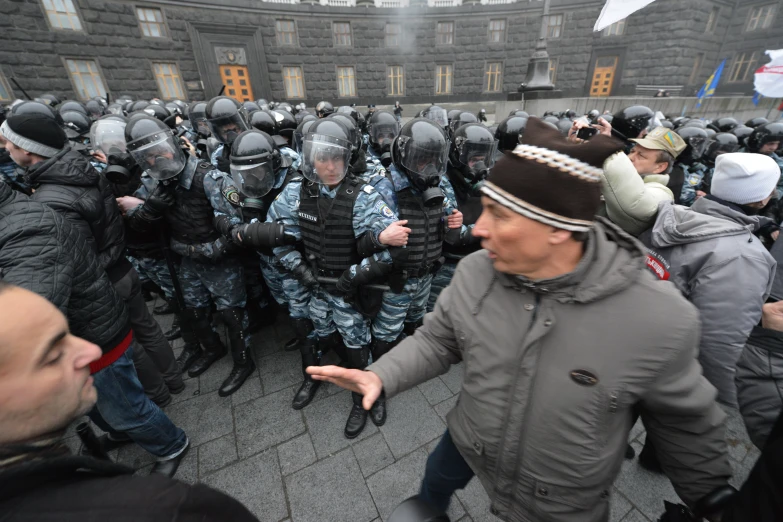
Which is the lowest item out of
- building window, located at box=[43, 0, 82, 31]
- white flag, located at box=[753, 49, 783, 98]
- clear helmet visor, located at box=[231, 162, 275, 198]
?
clear helmet visor, located at box=[231, 162, 275, 198]

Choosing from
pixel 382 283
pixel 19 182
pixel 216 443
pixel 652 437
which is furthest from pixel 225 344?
pixel 652 437

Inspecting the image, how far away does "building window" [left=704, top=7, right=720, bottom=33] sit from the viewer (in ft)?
69.3

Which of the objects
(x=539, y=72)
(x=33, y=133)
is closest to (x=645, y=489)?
(x=33, y=133)

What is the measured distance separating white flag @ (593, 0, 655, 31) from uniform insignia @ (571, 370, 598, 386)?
7465 mm

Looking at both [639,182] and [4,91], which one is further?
[4,91]

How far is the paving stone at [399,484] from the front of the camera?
2.13 meters

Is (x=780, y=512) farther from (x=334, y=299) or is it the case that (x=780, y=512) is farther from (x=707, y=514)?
(x=334, y=299)

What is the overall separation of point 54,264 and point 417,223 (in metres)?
2.21

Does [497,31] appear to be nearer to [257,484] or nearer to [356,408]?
[356,408]

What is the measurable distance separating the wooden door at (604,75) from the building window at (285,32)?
65.3 ft

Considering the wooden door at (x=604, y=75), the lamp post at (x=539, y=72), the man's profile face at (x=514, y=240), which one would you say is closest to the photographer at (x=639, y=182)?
the man's profile face at (x=514, y=240)

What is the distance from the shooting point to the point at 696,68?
71.5ft

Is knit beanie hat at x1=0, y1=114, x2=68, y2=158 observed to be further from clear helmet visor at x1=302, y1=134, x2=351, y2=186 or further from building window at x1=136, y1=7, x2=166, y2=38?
building window at x1=136, y1=7, x2=166, y2=38

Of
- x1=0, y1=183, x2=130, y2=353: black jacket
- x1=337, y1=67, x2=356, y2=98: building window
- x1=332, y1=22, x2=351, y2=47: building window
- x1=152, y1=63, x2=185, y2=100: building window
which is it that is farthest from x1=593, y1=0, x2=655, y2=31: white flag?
x1=152, y1=63, x2=185, y2=100: building window
